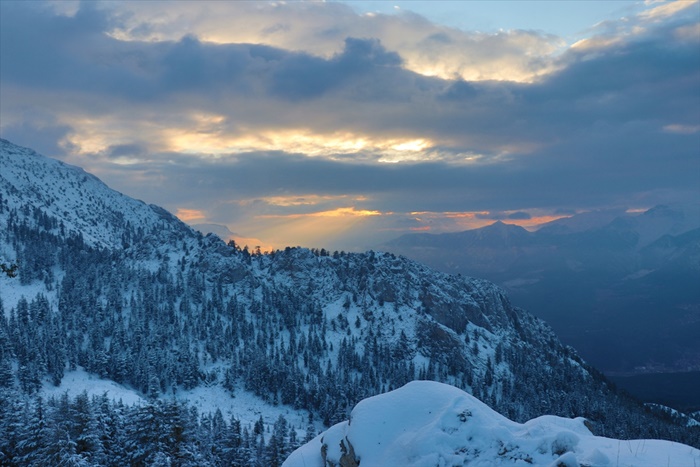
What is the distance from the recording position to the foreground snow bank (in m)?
19.0

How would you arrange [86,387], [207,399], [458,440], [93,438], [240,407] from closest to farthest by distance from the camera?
[458,440] → [93,438] → [86,387] → [240,407] → [207,399]

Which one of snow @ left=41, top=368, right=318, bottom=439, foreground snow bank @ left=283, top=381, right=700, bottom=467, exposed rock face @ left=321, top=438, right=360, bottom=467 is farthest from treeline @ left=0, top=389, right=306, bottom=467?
snow @ left=41, top=368, right=318, bottom=439

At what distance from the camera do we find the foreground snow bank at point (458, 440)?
62.5 feet

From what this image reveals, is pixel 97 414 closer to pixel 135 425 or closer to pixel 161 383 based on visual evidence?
pixel 135 425

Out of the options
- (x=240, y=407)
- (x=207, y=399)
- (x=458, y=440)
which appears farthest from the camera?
(x=207, y=399)

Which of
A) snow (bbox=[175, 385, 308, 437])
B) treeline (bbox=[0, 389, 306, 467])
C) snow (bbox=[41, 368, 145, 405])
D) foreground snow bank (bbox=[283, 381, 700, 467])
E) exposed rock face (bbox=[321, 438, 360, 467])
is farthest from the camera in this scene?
snow (bbox=[175, 385, 308, 437])

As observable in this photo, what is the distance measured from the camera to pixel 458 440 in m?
21.5

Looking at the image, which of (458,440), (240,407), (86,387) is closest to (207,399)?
(240,407)

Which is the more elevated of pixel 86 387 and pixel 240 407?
pixel 86 387

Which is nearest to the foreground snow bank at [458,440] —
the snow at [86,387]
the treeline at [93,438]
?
the treeline at [93,438]

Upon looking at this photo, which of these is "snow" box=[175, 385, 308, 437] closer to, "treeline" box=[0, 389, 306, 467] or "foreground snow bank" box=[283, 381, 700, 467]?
"treeline" box=[0, 389, 306, 467]

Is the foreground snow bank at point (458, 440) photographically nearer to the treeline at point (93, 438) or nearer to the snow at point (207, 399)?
the treeline at point (93, 438)

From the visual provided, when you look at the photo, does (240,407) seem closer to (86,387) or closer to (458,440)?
(86,387)

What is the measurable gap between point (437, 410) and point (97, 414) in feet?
225
